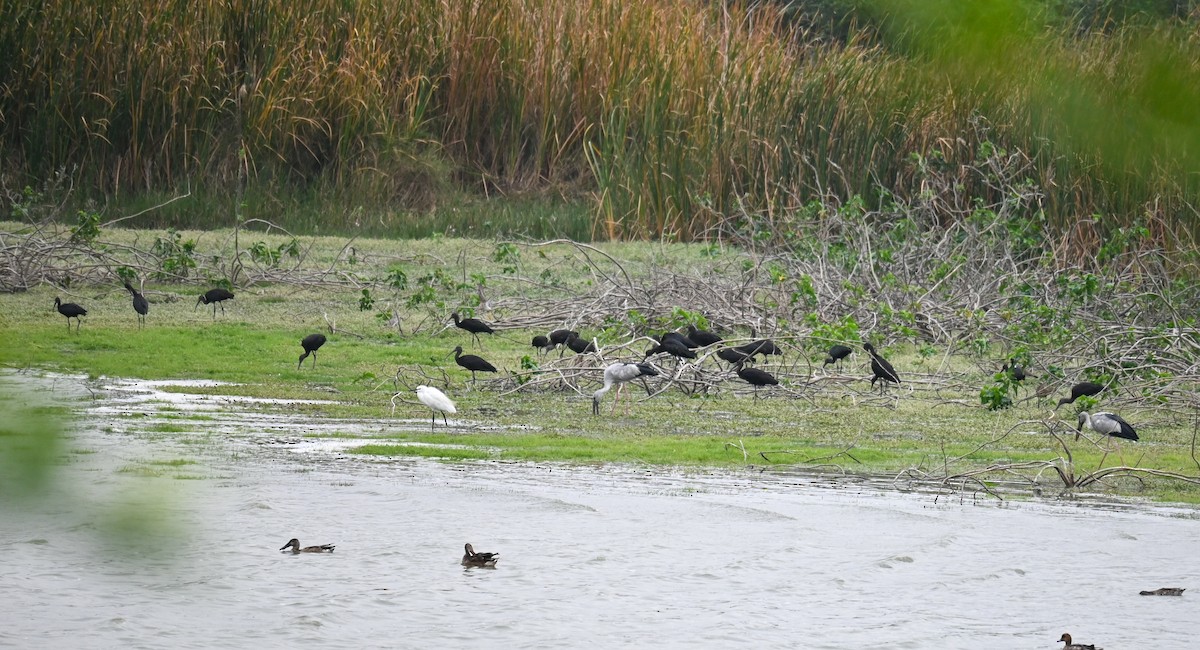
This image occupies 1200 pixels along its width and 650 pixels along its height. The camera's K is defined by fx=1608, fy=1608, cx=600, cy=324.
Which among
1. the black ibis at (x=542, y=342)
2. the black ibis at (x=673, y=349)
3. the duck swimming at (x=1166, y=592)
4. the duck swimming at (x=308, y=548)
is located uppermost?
the black ibis at (x=673, y=349)

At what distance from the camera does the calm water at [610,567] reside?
15.1 feet

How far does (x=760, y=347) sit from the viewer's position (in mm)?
9227

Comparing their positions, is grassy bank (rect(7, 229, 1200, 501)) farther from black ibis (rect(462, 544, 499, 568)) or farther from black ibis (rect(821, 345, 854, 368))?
black ibis (rect(462, 544, 499, 568))

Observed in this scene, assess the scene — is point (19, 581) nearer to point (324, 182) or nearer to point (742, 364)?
point (742, 364)

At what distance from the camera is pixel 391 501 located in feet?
20.5

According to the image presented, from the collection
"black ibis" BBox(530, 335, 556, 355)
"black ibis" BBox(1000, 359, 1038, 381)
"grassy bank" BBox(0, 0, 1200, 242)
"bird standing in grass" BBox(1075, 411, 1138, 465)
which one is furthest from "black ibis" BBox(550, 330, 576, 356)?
"grassy bank" BBox(0, 0, 1200, 242)

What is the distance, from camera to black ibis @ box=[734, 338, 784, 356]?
905 cm

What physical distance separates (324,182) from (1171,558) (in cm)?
1123

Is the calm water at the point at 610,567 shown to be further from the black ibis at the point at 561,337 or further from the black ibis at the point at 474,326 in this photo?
the black ibis at the point at 474,326

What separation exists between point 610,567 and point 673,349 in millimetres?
3235

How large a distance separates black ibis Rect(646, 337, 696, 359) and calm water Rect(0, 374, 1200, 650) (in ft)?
5.38

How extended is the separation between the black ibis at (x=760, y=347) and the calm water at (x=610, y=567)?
7.09 feet

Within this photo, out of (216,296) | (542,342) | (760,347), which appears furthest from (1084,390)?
(216,296)

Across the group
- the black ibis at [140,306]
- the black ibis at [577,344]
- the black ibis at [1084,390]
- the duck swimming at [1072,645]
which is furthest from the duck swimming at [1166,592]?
the black ibis at [140,306]
